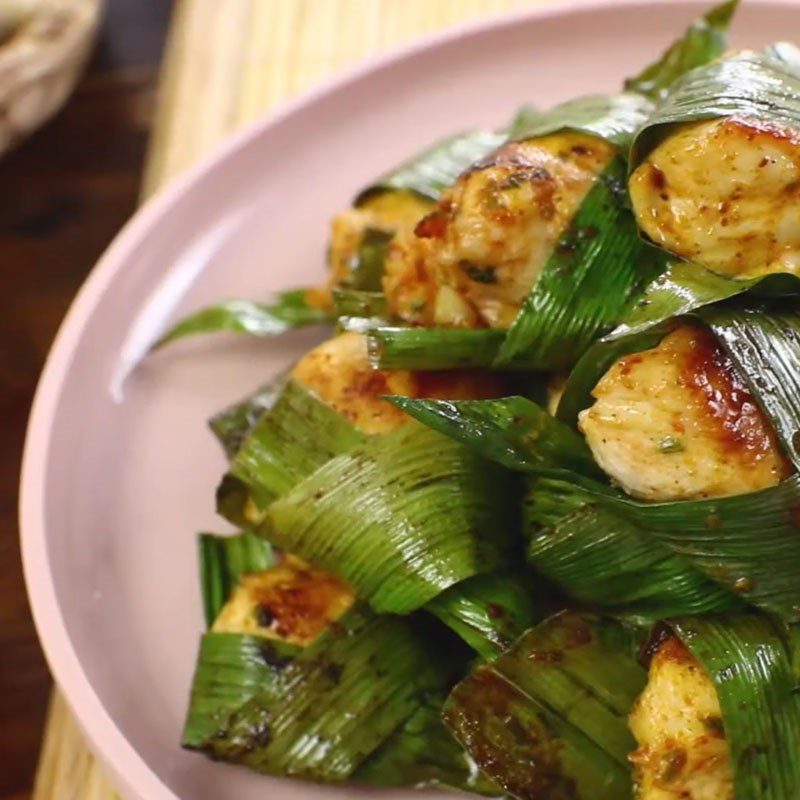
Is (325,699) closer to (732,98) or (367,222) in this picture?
(367,222)

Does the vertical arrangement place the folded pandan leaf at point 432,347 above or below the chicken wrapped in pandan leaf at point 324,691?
above

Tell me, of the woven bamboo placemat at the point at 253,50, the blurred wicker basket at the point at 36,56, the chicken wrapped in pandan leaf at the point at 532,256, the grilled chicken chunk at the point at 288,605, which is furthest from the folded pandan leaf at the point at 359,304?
the blurred wicker basket at the point at 36,56

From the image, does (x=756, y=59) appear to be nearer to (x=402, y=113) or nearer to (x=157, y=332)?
(x=402, y=113)

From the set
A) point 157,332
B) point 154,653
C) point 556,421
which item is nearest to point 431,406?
point 556,421

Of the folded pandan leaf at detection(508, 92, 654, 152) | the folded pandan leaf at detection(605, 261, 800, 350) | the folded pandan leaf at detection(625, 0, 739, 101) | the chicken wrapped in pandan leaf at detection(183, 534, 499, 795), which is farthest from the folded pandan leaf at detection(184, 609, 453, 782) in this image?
the folded pandan leaf at detection(625, 0, 739, 101)

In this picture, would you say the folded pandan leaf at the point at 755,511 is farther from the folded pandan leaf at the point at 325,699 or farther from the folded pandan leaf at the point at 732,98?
the folded pandan leaf at the point at 325,699

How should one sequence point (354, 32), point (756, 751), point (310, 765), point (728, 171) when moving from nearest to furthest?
point (756, 751) < point (728, 171) < point (310, 765) < point (354, 32)

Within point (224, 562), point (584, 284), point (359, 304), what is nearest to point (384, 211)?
point (359, 304)
